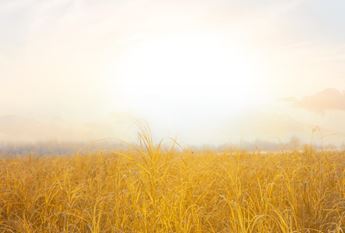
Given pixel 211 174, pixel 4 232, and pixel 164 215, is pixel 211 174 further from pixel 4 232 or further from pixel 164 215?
pixel 4 232

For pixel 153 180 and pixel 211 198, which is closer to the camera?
pixel 153 180

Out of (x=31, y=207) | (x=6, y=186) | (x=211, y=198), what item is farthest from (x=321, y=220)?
(x=6, y=186)

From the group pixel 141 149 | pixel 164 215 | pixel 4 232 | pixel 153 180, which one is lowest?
pixel 4 232

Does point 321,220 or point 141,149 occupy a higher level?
point 141,149

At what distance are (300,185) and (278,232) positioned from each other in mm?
1818

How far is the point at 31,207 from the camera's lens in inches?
231

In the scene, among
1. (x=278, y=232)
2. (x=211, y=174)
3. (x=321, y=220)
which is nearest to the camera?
(x=278, y=232)

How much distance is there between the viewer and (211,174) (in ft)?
22.7

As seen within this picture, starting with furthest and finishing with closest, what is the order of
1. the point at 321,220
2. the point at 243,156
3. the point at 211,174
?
the point at 243,156, the point at 211,174, the point at 321,220

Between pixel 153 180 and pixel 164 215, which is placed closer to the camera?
pixel 164 215

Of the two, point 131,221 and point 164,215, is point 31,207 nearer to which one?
point 131,221

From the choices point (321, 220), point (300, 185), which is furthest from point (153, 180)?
point (300, 185)

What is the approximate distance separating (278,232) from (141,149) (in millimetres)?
1955

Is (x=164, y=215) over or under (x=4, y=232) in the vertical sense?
over
